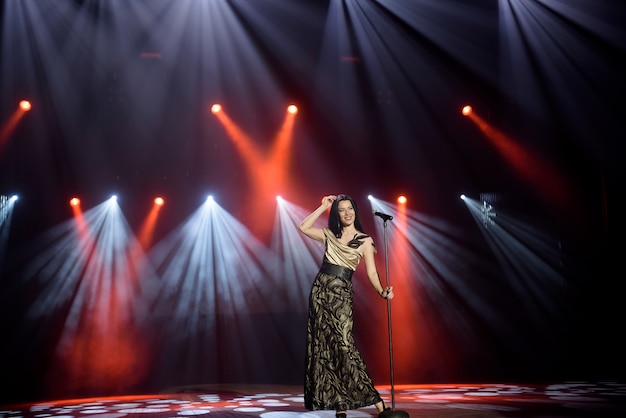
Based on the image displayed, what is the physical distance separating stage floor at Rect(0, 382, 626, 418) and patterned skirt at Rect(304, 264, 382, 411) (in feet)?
1.34

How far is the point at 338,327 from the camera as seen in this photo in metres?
3.21

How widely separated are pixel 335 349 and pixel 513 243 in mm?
5532

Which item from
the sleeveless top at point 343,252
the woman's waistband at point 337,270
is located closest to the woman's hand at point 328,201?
the sleeveless top at point 343,252

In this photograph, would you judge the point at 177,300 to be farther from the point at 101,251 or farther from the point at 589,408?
the point at 589,408

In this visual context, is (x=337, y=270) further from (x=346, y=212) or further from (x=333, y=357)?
(x=333, y=357)

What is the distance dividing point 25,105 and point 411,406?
6.32 metres

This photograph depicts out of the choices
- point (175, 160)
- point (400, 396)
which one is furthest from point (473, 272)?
point (175, 160)

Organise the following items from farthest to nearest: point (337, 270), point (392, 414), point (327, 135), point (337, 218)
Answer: point (327, 135) → point (337, 218) → point (337, 270) → point (392, 414)

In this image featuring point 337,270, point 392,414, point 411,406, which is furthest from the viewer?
point 411,406

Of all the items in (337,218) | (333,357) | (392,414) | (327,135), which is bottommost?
(392,414)

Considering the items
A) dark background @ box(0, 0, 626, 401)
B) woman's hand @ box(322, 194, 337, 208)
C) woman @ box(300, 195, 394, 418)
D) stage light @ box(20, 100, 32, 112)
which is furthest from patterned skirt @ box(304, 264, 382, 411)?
stage light @ box(20, 100, 32, 112)

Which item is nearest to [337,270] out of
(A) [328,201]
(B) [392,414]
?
(A) [328,201]

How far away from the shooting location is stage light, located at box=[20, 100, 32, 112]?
700 cm

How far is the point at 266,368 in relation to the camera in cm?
735
